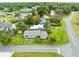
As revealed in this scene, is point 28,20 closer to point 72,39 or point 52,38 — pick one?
point 52,38

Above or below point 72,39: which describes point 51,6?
above

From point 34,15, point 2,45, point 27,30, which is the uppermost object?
point 34,15

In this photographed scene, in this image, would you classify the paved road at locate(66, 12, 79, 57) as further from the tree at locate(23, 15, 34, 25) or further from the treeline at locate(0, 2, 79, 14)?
the tree at locate(23, 15, 34, 25)

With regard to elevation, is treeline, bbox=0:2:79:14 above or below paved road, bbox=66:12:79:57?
above

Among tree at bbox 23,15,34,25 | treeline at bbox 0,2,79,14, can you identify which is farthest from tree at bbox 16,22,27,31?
treeline at bbox 0,2,79,14

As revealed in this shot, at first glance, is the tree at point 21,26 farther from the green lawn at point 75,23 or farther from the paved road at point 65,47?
the green lawn at point 75,23

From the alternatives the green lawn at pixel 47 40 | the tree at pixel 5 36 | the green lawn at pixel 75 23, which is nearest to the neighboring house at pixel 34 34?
the green lawn at pixel 47 40

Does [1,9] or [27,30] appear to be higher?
[1,9]

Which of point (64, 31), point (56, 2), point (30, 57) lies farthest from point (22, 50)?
point (56, 2)

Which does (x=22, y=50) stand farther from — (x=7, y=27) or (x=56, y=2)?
(x=56, y=2)

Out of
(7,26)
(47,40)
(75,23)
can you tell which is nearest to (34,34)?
(47,40)
